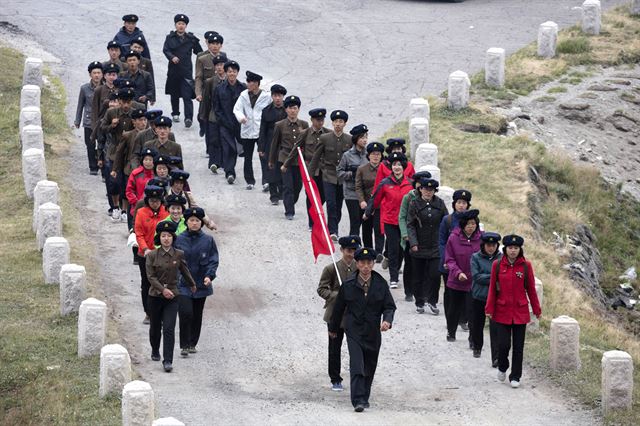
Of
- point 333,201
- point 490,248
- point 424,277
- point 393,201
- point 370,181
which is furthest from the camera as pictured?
point 333,201

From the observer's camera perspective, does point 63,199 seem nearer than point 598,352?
No

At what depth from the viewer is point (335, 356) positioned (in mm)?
17922

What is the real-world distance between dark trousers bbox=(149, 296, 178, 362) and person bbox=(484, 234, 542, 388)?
347cm

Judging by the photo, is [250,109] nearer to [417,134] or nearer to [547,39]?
[417,134]

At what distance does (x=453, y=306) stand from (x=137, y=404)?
4999mm

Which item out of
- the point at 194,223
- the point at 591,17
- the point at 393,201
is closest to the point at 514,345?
the point at 393,201

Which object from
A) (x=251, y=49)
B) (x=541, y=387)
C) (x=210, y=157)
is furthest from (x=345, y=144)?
(x=251, y=49)

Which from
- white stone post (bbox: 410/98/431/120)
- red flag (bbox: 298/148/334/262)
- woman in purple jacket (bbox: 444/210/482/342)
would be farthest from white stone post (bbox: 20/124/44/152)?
woman in purple jacket (bbox: 444/210/482/342)

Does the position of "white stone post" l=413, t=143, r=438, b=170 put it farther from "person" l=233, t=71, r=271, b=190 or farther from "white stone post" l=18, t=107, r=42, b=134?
"white stone post" l=18, t=107, r=42, b=134

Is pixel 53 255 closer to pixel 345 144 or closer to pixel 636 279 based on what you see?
pixel 345 144

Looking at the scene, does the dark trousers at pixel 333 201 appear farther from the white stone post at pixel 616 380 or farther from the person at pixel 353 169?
the white stone post at pixel 616 380

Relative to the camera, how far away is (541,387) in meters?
18.3

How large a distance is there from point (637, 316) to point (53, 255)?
967 cm

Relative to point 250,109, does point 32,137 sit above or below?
below
